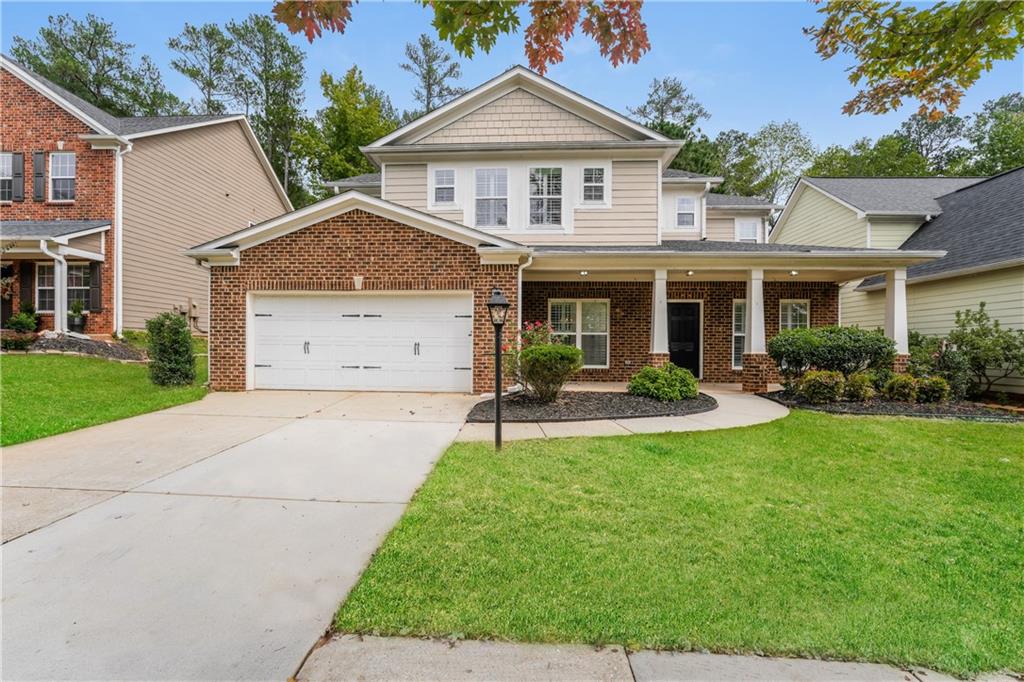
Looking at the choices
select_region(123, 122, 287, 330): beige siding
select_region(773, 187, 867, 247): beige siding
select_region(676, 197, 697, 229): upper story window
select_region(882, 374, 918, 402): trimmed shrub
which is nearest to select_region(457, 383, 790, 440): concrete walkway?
select_region(882, 374, 918, 402): trimmed shrub

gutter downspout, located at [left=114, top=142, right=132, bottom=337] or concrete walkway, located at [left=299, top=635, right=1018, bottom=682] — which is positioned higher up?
gutter downspout, located at [left=114, top=142, right=132, bottom=337]

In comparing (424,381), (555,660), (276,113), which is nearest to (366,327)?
(424,381)

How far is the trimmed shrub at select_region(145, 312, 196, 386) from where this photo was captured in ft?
28.3

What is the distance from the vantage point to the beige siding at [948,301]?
918 cm

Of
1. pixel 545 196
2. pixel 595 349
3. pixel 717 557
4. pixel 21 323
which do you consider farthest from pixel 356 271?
pixel 21 323

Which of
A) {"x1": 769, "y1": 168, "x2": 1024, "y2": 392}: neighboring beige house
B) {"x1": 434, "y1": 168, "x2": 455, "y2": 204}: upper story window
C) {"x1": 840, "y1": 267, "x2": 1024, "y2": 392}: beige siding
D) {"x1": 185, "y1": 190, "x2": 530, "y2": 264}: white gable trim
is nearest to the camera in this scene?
{"x1": 185, "y1": 190, "x2": 530, "y2": 264}: white gable trim

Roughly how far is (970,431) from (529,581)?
24.7 ft

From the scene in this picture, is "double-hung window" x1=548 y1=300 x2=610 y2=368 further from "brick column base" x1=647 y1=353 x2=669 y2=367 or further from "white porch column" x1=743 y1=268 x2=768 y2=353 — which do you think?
"white porch column" x1=743 y1=268 x2=768 y2=353

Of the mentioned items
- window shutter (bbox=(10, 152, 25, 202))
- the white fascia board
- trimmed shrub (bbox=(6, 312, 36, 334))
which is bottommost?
trimmed shrub (bbox=(6, 312, 36, 334))

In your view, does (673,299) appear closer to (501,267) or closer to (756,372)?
(756,372)

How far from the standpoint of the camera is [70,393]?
7.99 m

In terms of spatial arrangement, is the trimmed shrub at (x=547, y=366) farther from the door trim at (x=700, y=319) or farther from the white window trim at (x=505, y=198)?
the door trim at (x=700, y=319)

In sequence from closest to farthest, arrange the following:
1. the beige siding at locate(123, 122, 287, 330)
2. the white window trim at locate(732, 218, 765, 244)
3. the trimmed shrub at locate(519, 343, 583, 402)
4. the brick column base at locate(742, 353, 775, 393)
→ the trimmed shrub at locate(519, 343, 583, 402) < the brick column base at locate(742, 353, 775, 393) < the beige siding at locate(123, 122, 287, 330) < the white window trim at locate(732, 218, 765, 244)

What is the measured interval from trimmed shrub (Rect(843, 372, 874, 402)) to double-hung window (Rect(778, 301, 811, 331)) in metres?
3.79
